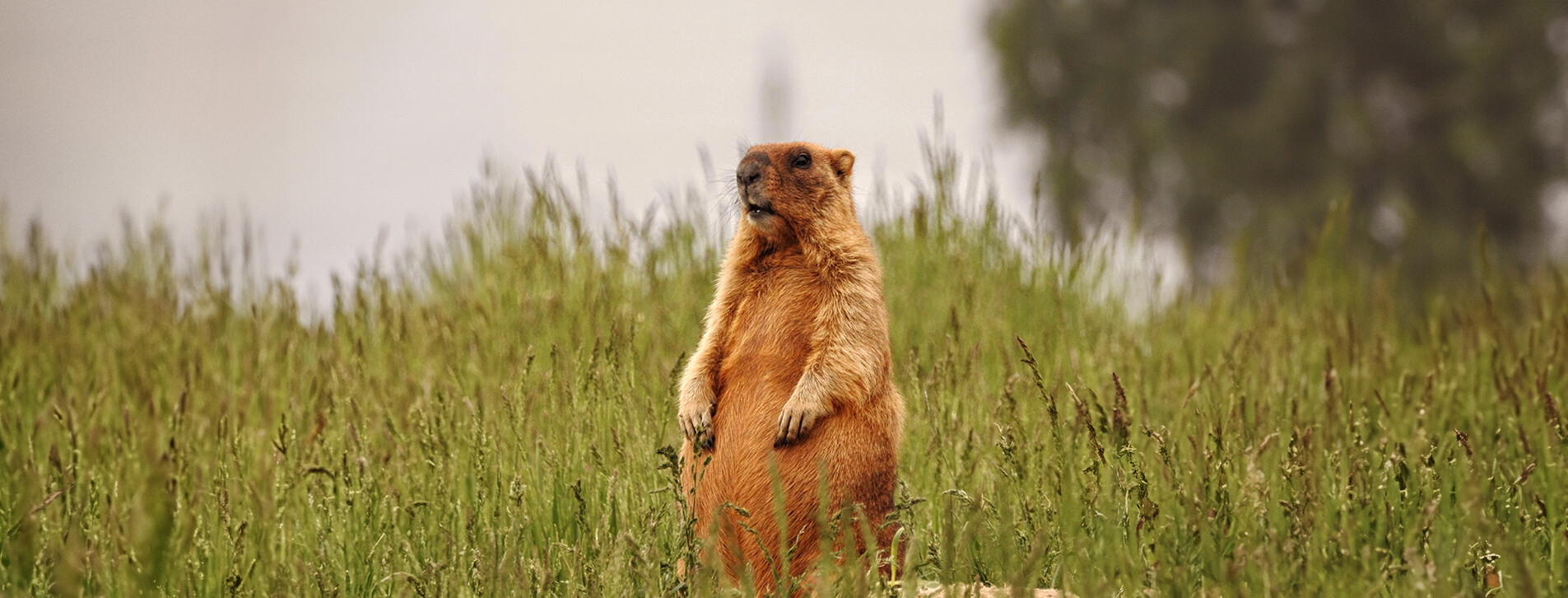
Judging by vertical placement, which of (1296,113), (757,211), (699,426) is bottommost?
(699,426)

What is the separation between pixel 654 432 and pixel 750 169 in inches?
35.8

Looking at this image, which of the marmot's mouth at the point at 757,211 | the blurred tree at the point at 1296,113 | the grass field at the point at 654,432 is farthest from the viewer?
the blurred tree at the point at 1296,113

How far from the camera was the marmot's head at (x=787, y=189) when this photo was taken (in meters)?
2.95

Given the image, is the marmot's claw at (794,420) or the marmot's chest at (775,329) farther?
the marmot's chest at (775,329)

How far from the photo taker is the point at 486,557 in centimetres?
279

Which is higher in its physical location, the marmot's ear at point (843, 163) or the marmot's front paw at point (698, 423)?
the marmot's ear at point (843, 163)

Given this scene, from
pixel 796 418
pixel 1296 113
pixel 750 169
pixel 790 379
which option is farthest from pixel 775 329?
pixel 1296 113

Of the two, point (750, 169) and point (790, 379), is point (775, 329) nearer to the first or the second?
point (790, 379)

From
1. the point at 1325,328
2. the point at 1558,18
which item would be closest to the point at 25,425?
the point at 1325,328

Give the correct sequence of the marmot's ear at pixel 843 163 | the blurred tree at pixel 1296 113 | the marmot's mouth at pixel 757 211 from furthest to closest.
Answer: the blurred tree at pixel 1296 113, the marmot's ear at pixel 843 163, the marmot's mouth at pixel 757 211

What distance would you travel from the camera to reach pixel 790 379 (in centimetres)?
278

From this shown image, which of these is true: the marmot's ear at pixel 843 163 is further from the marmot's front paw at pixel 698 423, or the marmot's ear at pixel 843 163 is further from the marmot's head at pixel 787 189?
the marmot's front paw at pixel 698 423

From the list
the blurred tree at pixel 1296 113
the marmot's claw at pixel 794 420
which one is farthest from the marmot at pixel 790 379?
the blurred tree at pixel 1296 113

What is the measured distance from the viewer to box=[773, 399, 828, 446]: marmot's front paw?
261cm
